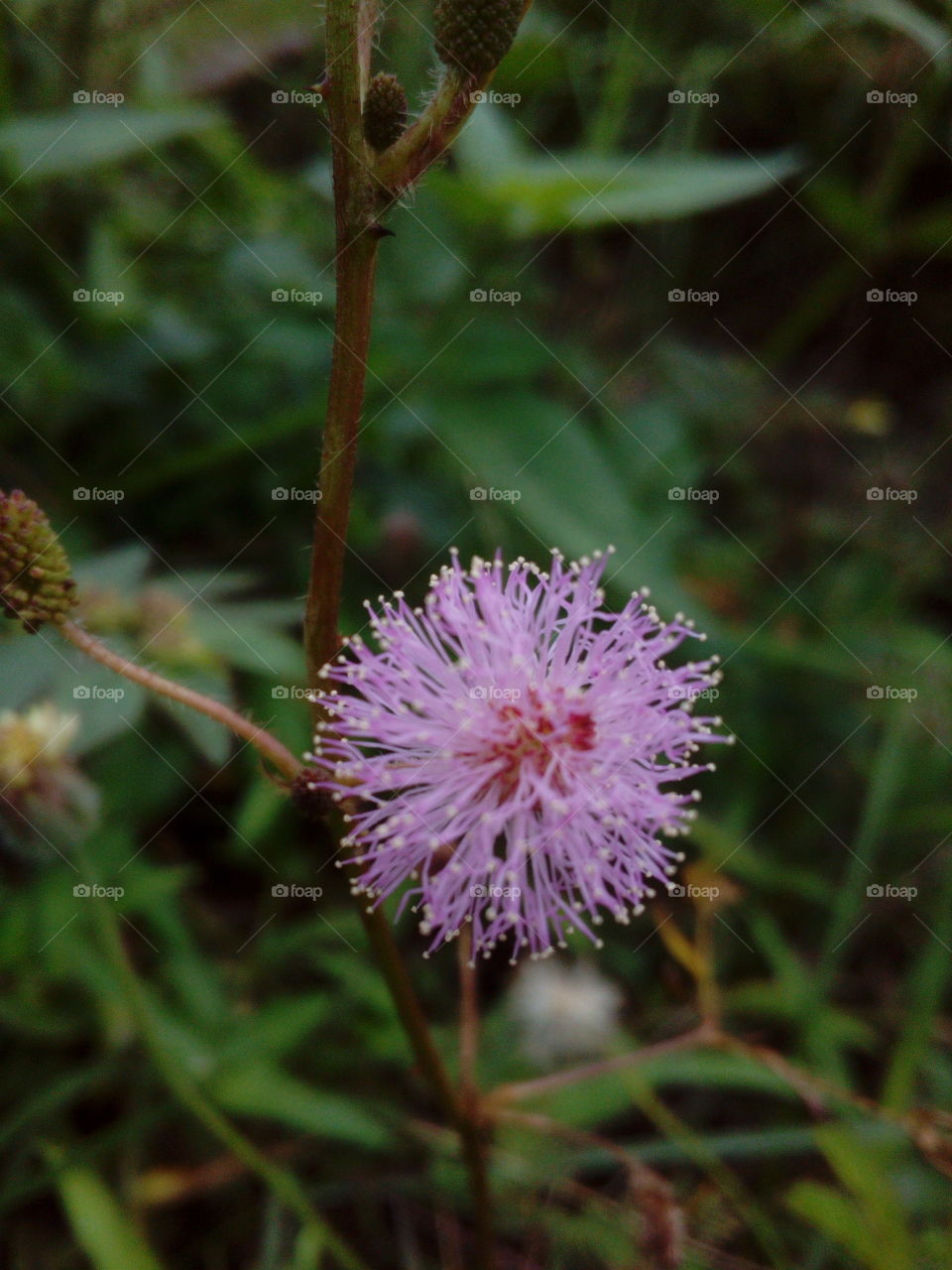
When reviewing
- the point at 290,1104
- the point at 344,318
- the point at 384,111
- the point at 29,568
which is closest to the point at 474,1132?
the point at 290,1104

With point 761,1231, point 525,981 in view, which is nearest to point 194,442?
point 525,981

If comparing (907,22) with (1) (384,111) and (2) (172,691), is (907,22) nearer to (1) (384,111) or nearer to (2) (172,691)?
(1) (384,111)

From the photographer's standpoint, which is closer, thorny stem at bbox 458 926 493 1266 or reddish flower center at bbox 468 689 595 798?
reddish flower center at bbox 468 689 595 798

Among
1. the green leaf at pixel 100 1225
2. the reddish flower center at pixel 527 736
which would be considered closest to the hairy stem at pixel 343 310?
the reddish flower center at pixel 527 736

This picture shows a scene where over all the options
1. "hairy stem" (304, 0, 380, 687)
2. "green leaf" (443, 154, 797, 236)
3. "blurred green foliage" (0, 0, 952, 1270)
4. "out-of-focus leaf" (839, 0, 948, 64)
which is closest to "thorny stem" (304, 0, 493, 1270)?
"hairy stem" (304, 0, 380, 687)

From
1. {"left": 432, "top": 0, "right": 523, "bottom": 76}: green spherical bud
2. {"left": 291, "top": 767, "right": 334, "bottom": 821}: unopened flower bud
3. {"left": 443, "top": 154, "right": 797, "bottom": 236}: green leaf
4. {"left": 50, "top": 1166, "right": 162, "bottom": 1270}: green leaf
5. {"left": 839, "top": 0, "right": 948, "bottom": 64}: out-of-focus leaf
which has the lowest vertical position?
{"left": 50, "top": 1166, "right": 162, "bottom": 1270}: green leaf

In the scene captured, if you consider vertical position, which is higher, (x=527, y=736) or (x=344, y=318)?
(x=344, y=318)

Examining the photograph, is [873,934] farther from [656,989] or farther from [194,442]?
[194,442]

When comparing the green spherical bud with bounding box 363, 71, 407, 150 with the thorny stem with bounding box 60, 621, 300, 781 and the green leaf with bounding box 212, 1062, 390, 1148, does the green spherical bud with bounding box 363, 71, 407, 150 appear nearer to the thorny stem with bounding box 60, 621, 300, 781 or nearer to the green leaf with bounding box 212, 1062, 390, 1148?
the thorny stem with bounding box 60, 621, 300, 781
